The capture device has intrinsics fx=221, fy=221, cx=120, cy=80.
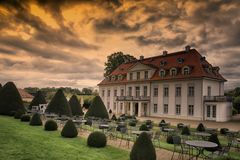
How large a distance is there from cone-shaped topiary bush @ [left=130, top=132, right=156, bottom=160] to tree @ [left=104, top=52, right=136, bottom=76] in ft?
152

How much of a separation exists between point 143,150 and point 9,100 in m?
21.5

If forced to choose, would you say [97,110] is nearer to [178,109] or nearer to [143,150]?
[178,109]

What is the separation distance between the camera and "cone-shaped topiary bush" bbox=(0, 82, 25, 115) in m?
24.6

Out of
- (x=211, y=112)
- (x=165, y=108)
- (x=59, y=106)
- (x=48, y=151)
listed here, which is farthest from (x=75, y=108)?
(x=48, y=151)

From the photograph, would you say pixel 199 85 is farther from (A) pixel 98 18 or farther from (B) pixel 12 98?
(B) pixel 12 98

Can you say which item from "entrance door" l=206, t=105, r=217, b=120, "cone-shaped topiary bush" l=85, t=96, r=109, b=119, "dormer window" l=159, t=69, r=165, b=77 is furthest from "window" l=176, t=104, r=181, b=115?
"cone-shaped topiary bush" l=85, t=96, r=109, b=119

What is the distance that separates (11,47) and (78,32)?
5.13m

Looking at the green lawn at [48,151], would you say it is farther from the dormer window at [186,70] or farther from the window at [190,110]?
the dormer window at [186,70]

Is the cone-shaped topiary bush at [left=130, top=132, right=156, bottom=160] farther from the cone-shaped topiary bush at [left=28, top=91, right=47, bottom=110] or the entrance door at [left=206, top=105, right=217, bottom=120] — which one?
the entrance door at [left=206, top=105, right=217, bottom=120]

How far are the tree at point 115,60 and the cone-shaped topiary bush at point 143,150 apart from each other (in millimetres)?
46340

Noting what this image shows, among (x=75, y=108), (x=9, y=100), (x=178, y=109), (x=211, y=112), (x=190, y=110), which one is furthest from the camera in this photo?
(x=178, y=109)

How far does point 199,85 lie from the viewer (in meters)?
31.0

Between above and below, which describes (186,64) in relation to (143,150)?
above

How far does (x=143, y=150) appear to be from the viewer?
27.6 feet
